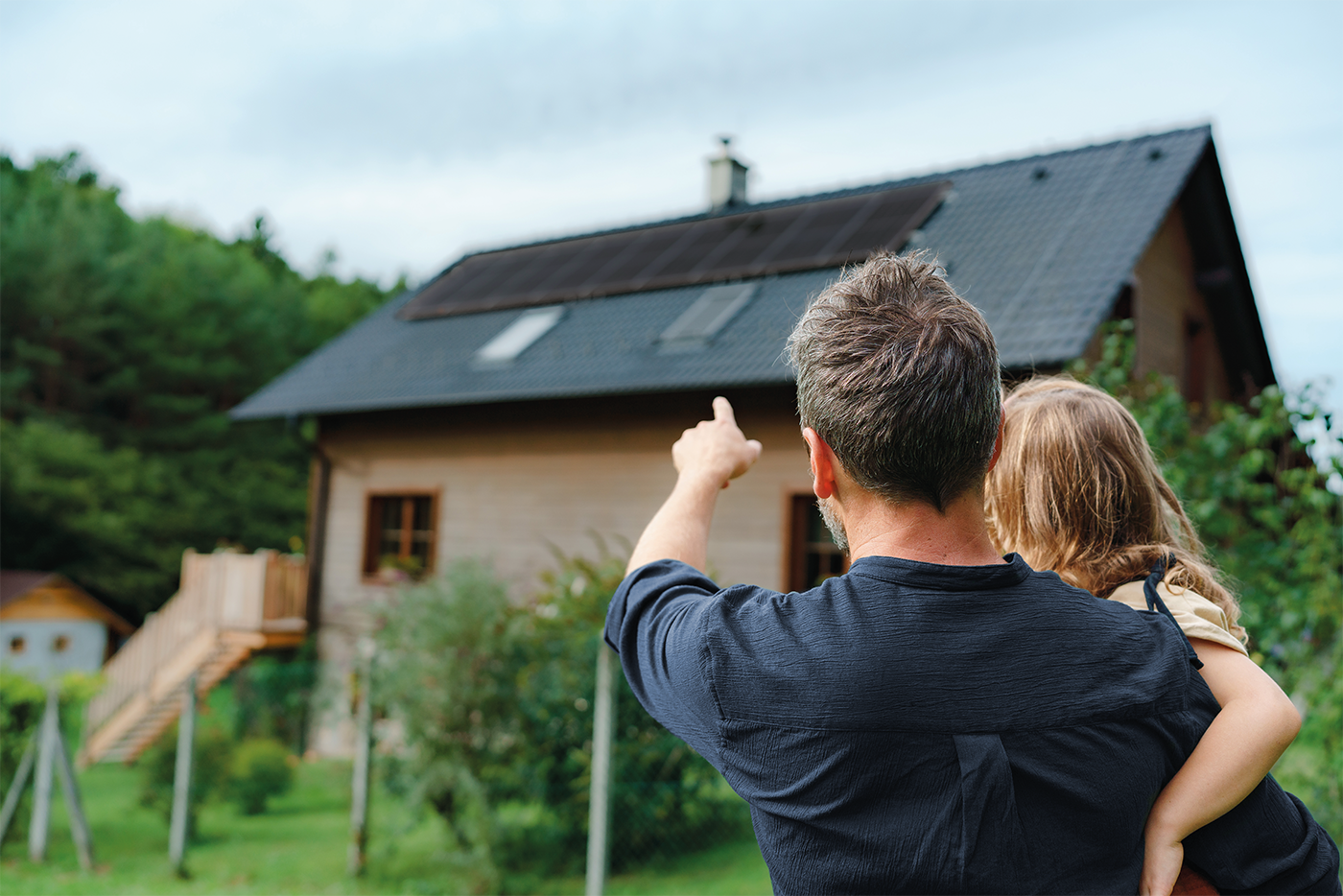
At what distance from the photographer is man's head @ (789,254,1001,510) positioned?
1.17m

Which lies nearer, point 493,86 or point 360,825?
point 360,825

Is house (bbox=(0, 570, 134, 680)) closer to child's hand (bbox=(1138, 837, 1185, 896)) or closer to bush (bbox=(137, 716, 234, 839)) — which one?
bush (bbox=(137, 716, 234, 839))

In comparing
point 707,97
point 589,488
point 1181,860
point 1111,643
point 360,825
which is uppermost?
point 707,97

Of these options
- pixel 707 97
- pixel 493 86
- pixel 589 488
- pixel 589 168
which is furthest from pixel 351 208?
pixel 589 488

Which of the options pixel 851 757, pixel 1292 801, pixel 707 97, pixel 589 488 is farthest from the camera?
pixel 707 97

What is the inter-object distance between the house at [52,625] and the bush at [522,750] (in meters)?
12.4

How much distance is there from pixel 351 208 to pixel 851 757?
255 ft

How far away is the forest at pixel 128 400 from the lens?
22703mm

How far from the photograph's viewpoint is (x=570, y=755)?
22.4 ft

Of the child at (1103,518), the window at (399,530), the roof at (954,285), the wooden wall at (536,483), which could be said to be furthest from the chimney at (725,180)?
the child at (1103,518)

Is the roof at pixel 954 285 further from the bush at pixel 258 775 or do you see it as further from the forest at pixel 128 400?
the forest at pixel 128 400

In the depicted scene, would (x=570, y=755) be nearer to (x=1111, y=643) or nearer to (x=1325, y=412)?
(x=1325, y=412)

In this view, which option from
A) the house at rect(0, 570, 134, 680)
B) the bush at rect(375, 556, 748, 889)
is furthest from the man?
the house at rect(0, 570, 134, 680)

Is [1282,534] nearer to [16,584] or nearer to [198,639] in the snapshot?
[198,639]
